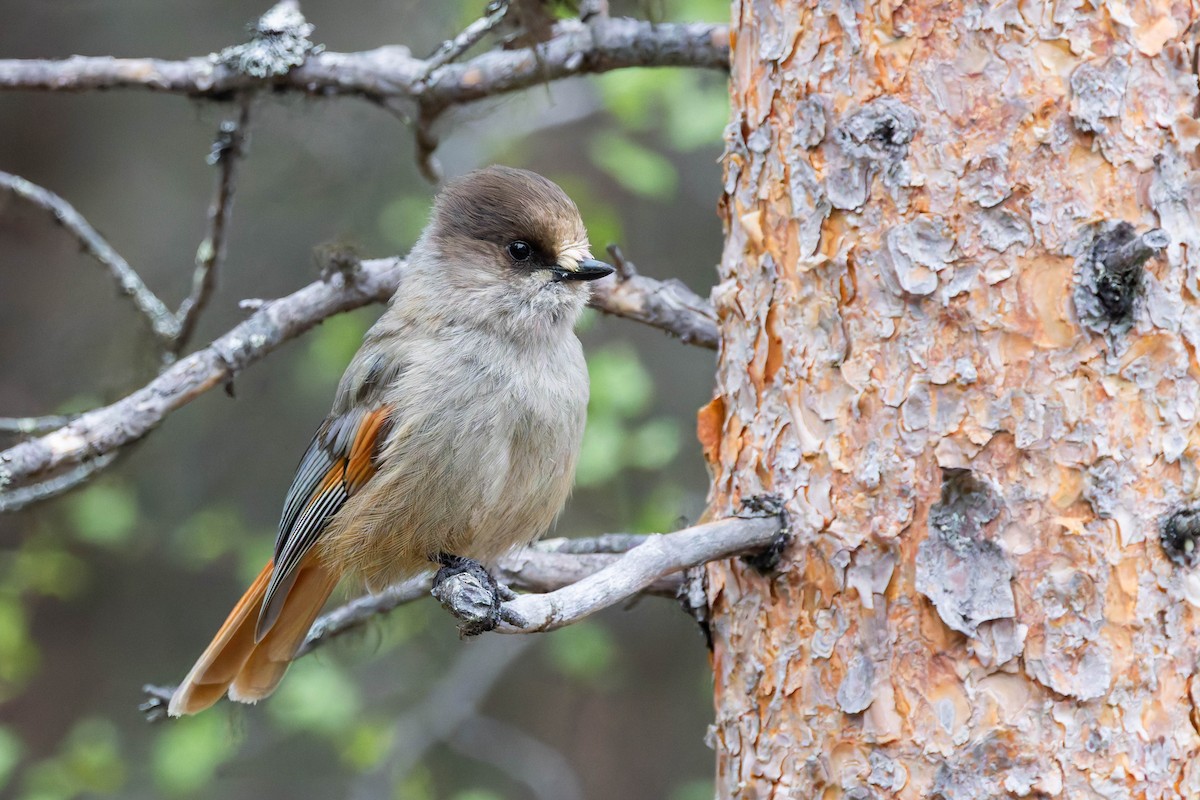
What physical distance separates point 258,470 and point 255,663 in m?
2.62

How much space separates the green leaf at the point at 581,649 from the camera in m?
5.38

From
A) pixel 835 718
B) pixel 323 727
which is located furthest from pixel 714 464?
pixel 323 727

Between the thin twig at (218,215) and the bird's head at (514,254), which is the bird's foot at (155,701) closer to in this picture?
the thin twig at (218,215)

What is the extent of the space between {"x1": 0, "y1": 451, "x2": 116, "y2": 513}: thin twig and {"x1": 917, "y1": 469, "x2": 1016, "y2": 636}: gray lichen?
5.85 ft

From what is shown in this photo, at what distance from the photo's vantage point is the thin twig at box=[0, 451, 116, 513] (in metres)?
2.82

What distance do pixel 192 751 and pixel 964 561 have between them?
141 inches

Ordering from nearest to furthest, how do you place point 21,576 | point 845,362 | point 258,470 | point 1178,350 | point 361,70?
point 1178,350, point 845,362, point 361,70, point 21,576, point 258,470

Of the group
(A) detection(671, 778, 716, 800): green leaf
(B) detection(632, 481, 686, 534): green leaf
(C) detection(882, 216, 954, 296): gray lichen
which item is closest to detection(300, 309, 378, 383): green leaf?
(B) detection(632, 481, 686, 534): green leaf

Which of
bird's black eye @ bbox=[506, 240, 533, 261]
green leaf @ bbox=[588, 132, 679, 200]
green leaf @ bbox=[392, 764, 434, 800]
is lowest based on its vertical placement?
green leaf @ bbox=[392, 764, 434, 800]

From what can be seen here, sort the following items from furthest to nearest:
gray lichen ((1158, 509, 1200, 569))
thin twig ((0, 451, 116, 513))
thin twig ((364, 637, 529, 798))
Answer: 1. thin twig ((364, 637, 529, 798))
2. thin twig ((0, 451, 116, 513))
3. gray lichen ((1158, 509, 1200, 569))

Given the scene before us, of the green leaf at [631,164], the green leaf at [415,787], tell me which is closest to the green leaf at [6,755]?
the green leaf at [415,787]

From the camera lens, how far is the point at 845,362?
2379mm

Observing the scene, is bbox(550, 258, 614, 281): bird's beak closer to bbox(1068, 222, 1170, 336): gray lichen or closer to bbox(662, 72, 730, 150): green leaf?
bbox(1068, 222, 1170, 336): gray lichen

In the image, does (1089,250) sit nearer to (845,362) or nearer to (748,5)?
(845,362)
